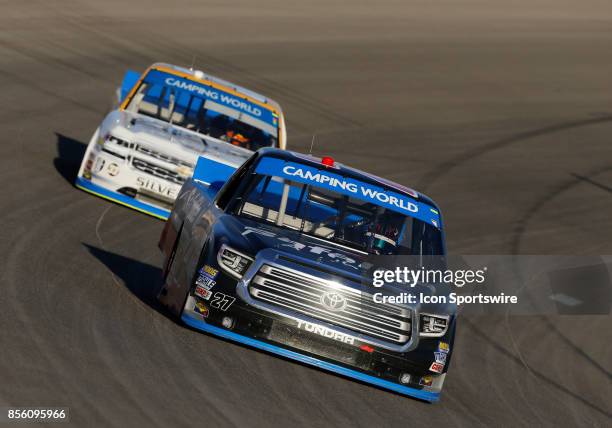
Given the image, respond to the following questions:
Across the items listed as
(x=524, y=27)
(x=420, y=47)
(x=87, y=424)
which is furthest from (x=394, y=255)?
(x=524, y=27)

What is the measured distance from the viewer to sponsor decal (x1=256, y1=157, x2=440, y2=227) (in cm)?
950

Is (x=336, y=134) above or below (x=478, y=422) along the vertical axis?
above

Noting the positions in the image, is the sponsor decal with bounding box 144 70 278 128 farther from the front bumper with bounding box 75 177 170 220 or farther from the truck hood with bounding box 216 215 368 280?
the truck hood with bounding box 216 215 368 280

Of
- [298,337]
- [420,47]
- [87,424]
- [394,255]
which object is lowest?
[87,424]

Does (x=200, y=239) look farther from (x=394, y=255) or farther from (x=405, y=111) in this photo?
(x=405, y=111)

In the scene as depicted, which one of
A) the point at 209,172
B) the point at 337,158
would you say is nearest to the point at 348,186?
the point at 209,172

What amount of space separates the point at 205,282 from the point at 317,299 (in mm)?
791

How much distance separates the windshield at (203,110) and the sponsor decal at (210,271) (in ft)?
20.2

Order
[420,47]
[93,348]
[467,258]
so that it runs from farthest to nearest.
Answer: [420,47], [467,258], [93,348]

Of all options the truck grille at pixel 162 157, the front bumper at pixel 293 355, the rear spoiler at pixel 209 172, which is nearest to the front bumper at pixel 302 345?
the front bumper at pixel 293 355

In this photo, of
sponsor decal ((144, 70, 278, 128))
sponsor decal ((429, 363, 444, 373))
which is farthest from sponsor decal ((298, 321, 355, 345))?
sponsor decal ((144, 70, 278, 128))

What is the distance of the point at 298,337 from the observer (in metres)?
8.21

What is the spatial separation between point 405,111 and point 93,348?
58.1 feet

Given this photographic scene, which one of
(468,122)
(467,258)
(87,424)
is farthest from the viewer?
(468,122)
